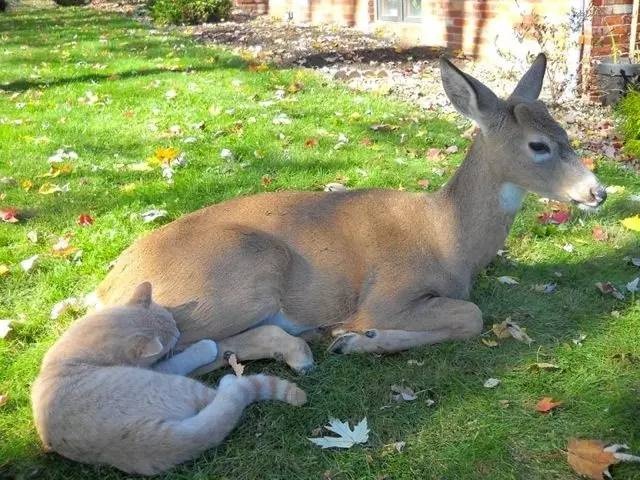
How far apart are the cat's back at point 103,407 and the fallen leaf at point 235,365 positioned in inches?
18.8

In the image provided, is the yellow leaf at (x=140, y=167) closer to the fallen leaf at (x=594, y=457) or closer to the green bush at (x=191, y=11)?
the fallen leaf at (x=594, y=457)

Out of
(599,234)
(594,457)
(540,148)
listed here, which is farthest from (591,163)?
(594,457)

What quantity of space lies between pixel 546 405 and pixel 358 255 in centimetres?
125

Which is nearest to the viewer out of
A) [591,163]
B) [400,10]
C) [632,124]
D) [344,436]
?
[344,436]

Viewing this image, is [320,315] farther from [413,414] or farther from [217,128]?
[217,128]

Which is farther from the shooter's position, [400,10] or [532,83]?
[400,10]

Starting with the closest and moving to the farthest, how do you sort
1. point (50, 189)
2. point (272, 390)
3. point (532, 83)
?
point (272, 390) → point (532, 83) → point (50, 189)

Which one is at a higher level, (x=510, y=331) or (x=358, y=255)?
(x=358, y=255)

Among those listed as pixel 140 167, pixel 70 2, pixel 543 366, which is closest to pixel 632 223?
pixel 543 366

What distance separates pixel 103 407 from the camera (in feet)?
9.59

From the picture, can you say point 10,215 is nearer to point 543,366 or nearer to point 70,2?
point 543,366

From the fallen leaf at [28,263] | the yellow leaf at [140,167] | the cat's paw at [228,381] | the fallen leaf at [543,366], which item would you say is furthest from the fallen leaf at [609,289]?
the yellow leaf at [140,167]

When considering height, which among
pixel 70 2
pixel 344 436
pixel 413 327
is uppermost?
pixel 70 2

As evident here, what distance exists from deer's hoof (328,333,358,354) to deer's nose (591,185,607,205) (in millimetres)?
1386
